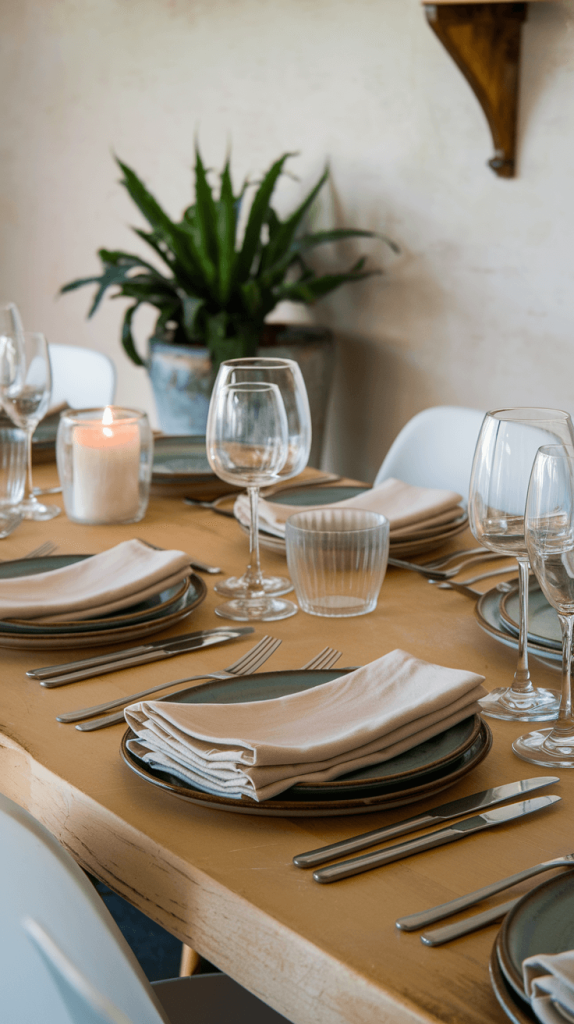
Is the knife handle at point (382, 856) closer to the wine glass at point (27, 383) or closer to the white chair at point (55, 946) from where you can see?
the white chair at point (55, 946)

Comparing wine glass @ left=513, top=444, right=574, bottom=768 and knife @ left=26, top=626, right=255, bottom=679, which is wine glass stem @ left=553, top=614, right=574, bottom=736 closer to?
wine glass @ left=513, top=444, right=574, bottom=768

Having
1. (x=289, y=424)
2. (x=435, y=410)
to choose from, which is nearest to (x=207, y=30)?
(x=435, y=410)

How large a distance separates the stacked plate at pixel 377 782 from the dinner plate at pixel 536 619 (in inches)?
7.3

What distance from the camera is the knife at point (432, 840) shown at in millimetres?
583

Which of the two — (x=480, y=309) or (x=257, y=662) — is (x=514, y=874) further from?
(x=480, y=309)

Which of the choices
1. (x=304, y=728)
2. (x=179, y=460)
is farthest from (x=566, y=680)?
(x=179, y=460)

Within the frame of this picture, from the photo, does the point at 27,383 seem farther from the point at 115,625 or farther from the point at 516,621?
the point at 516,621

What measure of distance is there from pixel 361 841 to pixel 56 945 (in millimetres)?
197

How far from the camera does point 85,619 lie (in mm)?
967

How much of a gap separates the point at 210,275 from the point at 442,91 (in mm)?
765

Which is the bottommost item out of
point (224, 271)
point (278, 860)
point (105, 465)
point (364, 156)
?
point (278, 860)

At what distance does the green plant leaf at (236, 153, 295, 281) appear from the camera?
2.95m

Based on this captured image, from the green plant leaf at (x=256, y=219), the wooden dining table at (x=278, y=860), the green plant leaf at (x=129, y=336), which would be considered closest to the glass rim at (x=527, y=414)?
the wooden dining table at (x=278, y=860)

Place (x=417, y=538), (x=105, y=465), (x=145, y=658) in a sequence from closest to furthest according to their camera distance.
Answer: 1. (x=145, y=658)
2. (x=417, y=538)
3. (x=105, y=465)
